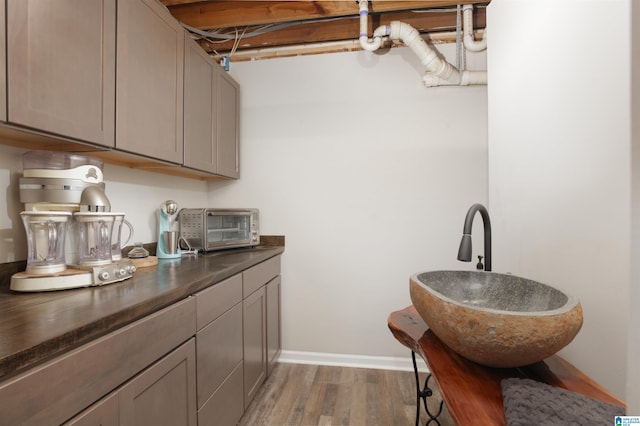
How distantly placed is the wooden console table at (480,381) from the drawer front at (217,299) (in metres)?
0.85

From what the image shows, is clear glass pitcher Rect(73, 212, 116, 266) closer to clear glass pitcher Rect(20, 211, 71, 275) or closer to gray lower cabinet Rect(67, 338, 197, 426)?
clear glass pitcher Rect(20, 211, 71, 275)

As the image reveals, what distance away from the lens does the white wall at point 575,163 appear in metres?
0.72

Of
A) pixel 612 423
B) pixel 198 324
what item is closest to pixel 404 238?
pixel 198 324

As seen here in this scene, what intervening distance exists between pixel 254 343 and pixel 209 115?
58.0 inches

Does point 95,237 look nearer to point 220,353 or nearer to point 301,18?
point 220,353

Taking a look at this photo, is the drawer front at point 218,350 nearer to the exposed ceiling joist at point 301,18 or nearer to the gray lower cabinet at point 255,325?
the gray lower cabinet at point 255,325

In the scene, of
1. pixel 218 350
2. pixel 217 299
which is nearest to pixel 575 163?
pixel 217 299

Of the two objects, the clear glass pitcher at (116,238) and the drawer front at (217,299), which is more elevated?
the clear glass pitcher at (116,238)

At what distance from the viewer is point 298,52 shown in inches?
93.4

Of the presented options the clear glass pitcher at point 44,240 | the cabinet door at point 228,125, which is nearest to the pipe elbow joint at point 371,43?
the cabinet door at point 228,125

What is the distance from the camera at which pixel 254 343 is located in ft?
5.82

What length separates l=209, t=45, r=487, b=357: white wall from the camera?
7.16 ft

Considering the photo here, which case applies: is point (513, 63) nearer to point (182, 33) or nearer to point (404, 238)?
point (404, 238)

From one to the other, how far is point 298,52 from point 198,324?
2.14 metres
